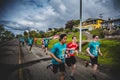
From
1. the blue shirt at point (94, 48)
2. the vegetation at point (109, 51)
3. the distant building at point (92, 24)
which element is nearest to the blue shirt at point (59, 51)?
the blue shirt at point (94, 48)

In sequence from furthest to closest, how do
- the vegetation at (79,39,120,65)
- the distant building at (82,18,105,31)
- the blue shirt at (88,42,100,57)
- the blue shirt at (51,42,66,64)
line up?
the vegetation at (79,39,120,65) → the distant building at (82,18,105,31) → the blue shirt at (88,42,100,57) → the blue shirt at (51,42,66,64)

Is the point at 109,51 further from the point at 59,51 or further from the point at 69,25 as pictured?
the point at 59,51

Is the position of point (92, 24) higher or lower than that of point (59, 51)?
higher

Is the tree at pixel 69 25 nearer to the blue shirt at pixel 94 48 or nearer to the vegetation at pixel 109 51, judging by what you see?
the blue shirt at pixel 94 48

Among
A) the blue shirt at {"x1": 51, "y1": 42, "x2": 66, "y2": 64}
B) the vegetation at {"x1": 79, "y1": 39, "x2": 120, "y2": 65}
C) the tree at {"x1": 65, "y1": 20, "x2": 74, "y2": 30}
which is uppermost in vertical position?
the tree at {"x1": 65, "y1": 20, "x2": 74, "y2": 30}

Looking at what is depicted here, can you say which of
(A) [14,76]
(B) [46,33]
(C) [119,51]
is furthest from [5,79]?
(C) [119,51]

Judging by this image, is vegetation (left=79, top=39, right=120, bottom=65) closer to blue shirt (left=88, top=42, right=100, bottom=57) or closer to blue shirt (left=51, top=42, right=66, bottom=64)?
blue shirt (left=88, top=42, right=100, bottom=57)

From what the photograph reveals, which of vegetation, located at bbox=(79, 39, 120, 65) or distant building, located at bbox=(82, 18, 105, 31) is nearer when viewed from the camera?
distant building, located at bbox=(82, 18, 105, 31)

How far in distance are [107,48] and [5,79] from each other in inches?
176

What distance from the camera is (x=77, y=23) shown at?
6484 millimetres

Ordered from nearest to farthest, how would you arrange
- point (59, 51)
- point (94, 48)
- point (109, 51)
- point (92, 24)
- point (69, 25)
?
point (59, 51)
point (94, 48)
point (69, 25)
point (92, 24)
point (109, 51)

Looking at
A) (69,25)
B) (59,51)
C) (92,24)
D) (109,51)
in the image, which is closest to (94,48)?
(69,25)

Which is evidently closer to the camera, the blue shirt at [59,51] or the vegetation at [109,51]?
the blue shirt at [59,51]

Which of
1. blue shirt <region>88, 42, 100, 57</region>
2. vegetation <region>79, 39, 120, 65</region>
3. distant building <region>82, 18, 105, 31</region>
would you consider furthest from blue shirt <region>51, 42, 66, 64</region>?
vegetation <region>79, 39, 120, 65</region>
